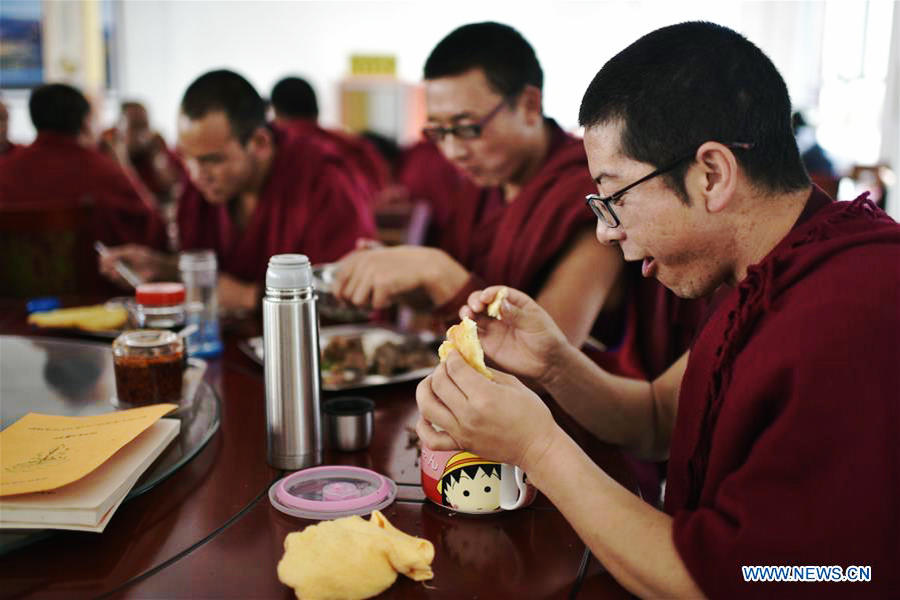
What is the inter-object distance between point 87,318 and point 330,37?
24.1 ft

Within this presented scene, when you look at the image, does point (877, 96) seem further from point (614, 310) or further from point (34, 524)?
point (34, 524)

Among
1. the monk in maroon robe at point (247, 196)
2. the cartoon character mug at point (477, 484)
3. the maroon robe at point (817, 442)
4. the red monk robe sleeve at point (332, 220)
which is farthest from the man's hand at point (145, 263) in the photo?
the maroon robe at point (817, 442)

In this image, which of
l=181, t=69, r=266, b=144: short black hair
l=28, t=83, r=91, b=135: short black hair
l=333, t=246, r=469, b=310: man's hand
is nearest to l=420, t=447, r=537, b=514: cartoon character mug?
l=333, t=246, r=469, b=310: man's hand

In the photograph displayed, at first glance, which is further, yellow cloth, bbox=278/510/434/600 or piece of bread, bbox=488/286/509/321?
piece of bread, bbox=488/286/509/321

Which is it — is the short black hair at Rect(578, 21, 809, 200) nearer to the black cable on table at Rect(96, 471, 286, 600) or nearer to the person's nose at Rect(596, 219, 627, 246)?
the person's nose at Rect(596, 219, 627, 246)

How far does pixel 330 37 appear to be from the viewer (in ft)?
28.5

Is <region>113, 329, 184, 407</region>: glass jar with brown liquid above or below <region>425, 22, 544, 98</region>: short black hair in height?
below

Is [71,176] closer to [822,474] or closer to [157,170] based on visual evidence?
[157,170]

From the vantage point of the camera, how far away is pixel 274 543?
3.01ft

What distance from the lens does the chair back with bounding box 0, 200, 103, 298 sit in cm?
257

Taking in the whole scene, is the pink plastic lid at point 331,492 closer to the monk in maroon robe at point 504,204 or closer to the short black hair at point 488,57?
the monk in maroon robe at point 504,204

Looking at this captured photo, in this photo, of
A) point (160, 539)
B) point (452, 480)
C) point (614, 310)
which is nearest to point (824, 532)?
point (452, 480)

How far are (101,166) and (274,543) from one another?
9.54ft

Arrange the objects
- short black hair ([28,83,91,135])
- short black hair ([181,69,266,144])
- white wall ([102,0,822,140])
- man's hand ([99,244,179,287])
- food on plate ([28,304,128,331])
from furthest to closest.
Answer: white wall ([102,0,822,140]) → short black hair ([28,83,91,135]) → short black hair ([181,69,266,144]) → man's hand ([99,244,179,287]) → food on plate ([28,304,128,331])
